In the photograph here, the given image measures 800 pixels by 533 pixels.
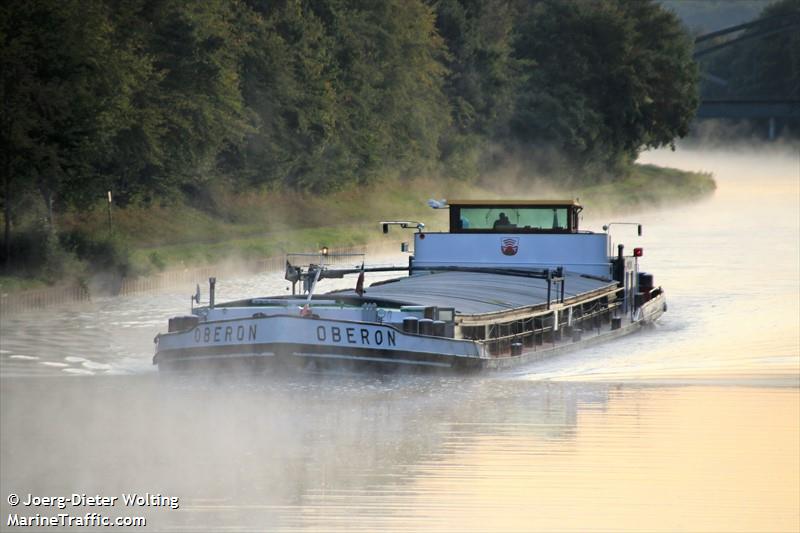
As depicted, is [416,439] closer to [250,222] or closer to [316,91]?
[250,222]

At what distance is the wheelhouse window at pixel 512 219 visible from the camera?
3675 cm

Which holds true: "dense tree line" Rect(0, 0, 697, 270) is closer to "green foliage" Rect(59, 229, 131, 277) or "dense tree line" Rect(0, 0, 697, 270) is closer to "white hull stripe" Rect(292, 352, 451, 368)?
"green foliage" Rect(59, 229, 131, 277)

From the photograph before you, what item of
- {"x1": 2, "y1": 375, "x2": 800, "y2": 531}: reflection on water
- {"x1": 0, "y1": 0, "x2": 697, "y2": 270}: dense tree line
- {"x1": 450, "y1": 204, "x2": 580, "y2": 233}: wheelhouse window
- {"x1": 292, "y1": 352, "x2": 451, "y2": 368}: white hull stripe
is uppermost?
{"x1": 0, "y1": 0, "x2": 697, "y2": 270}: dense tree line

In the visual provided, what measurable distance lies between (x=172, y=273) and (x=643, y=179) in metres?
74.7

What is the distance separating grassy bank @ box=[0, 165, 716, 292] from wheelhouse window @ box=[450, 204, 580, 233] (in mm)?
11088

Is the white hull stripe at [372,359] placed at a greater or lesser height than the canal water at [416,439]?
greater

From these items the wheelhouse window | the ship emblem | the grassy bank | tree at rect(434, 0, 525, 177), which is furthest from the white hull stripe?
tree at rect(434, 0, 525, 177)

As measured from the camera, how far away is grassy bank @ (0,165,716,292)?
45406 mm

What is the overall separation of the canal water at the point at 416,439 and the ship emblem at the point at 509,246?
3.35 meters

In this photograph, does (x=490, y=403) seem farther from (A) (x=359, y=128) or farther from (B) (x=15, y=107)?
(A) (x=359, y=128)

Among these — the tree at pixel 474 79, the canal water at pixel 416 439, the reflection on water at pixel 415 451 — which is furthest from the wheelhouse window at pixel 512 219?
the tree at pixel 474 79

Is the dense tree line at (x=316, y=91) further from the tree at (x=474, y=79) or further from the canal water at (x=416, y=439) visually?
the canal water at (x=416, y=439)

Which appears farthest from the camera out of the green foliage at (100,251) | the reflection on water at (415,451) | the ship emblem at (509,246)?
the green foliage at (100,251)

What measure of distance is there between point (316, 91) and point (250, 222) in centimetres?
826
